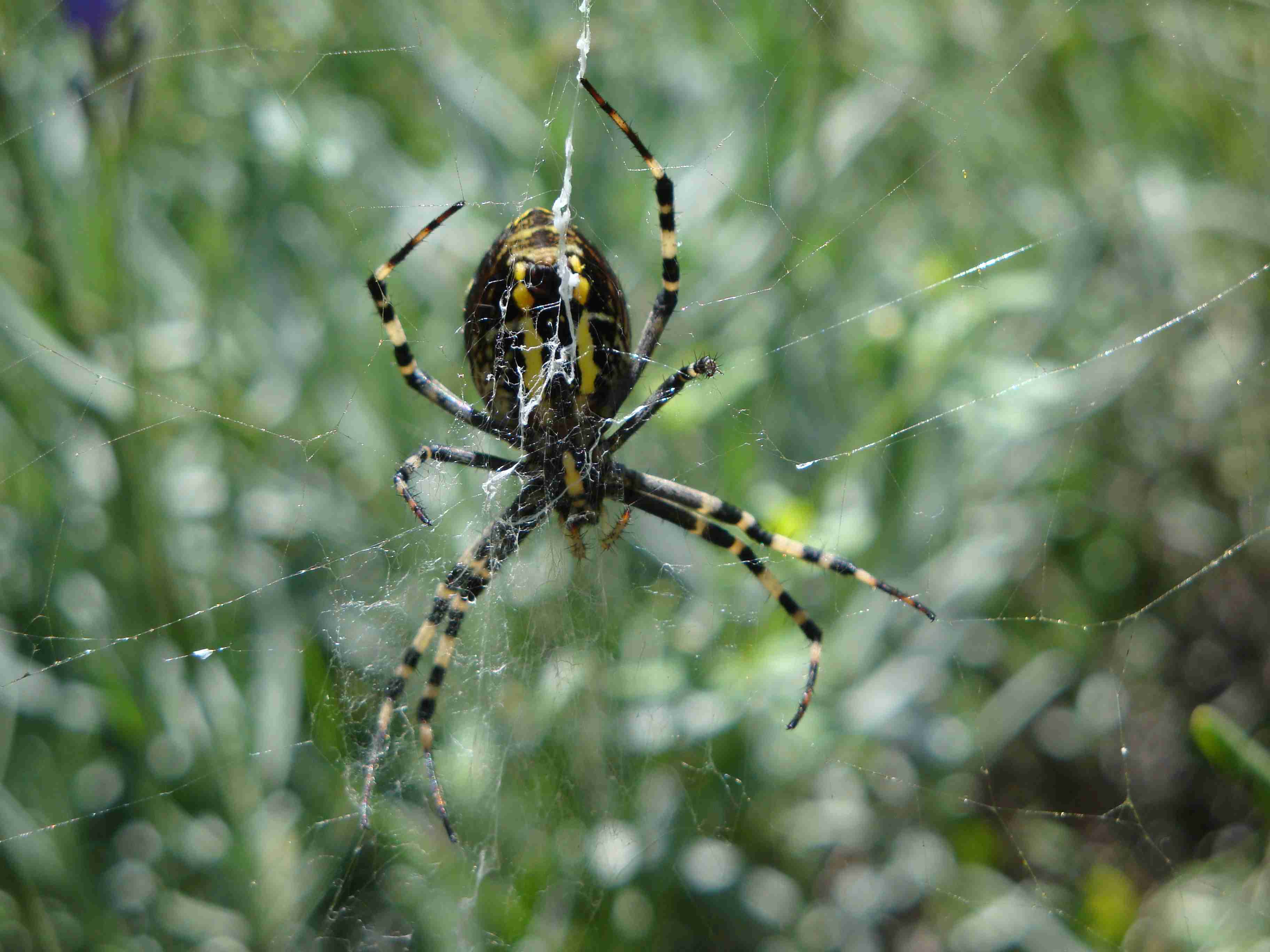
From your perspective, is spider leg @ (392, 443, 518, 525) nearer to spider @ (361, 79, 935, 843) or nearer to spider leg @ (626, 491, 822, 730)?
spider @ (361, 79, 935, 843)

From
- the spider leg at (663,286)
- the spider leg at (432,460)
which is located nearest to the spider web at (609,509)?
the spider leg at (432,460)

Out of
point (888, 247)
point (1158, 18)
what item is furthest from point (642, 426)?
point (1158, 18)

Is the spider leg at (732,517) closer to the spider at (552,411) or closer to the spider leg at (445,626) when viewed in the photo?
the spider at (552,411)

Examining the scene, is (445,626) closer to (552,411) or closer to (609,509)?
(609,509)

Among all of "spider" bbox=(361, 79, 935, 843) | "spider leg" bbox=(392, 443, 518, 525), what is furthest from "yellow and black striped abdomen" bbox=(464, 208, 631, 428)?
"spider leg" bbox=(392, 443, 518, 525)

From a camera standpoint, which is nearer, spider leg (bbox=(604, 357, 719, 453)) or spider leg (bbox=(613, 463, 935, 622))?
spider leg (bbox=(604, 357, 719, 453))

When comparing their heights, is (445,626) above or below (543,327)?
below

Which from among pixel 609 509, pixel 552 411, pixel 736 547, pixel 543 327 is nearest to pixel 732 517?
pixel 736 547
